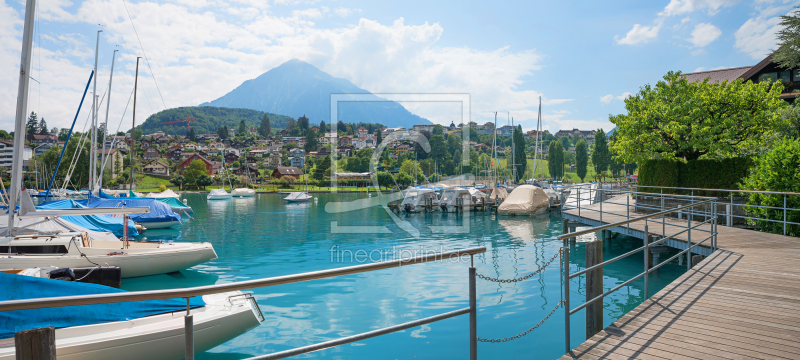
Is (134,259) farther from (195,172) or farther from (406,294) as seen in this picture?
(195,172)

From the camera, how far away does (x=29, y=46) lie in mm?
8742

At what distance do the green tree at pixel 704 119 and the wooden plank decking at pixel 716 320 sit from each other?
12329mm

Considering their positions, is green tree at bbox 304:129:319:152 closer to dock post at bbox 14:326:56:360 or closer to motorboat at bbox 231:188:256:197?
motorboat at bbox 231:188:256:197

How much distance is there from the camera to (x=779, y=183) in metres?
11.2

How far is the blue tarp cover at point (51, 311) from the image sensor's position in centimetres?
515

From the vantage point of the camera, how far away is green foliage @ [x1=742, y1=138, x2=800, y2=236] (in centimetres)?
1075

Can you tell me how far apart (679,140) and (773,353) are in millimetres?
17703

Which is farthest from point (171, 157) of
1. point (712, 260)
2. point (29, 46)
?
point (712, 260)

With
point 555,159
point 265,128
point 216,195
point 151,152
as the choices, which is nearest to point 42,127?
point 151,152

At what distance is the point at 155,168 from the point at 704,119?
377 feet

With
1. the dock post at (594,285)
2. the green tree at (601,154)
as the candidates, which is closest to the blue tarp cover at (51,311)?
the dock post at (594,285)

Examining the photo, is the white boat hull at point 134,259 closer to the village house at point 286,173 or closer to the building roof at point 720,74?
the building roof at point 720,74

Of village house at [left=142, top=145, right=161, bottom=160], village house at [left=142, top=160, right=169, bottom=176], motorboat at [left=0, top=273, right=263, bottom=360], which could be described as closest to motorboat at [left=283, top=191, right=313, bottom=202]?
motorboat at [left=0, top=273, right=263, bottom=360]

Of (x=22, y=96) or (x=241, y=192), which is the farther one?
(x=241, y=192)
